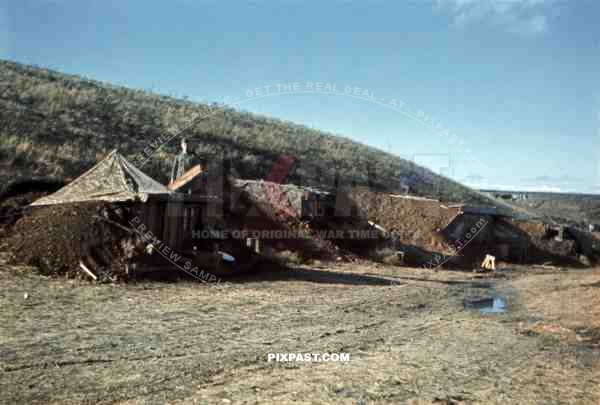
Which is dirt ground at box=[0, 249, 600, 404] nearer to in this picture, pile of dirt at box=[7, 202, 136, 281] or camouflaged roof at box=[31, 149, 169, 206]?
pile of dirt at box=[7, 202, 136, 281]

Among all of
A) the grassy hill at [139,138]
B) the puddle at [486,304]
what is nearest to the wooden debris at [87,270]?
the grassy hill at [139,138]

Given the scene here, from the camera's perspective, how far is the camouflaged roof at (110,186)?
11.9 m

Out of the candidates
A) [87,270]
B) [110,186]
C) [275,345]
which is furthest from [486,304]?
[110,186]

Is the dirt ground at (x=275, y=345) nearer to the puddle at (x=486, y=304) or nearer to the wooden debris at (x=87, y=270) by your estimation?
the puddle at (x=486, y=304)

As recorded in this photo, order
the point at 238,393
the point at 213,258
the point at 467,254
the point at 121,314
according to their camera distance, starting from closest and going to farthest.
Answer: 1. the point at 238,393
2. the point at 121,314
3. the point at 213,258
4. the point at 467,254

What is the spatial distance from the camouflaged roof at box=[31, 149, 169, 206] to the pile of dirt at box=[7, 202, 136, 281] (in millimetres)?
306

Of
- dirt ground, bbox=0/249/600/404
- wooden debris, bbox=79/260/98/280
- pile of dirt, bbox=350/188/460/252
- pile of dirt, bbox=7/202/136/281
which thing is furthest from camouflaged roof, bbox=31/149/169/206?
pile of dirt, bbox=350/188/460/252

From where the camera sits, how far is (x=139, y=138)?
22.4 meters

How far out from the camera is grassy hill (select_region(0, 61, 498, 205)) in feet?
56.7

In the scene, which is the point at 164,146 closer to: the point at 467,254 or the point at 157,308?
the point at 467,254

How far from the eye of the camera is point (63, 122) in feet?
66.4

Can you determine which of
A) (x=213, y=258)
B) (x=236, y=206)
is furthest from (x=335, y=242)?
(x=213, y=258)

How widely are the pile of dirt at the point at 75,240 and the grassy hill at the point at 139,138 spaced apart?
336 cm

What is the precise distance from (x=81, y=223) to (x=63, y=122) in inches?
412
